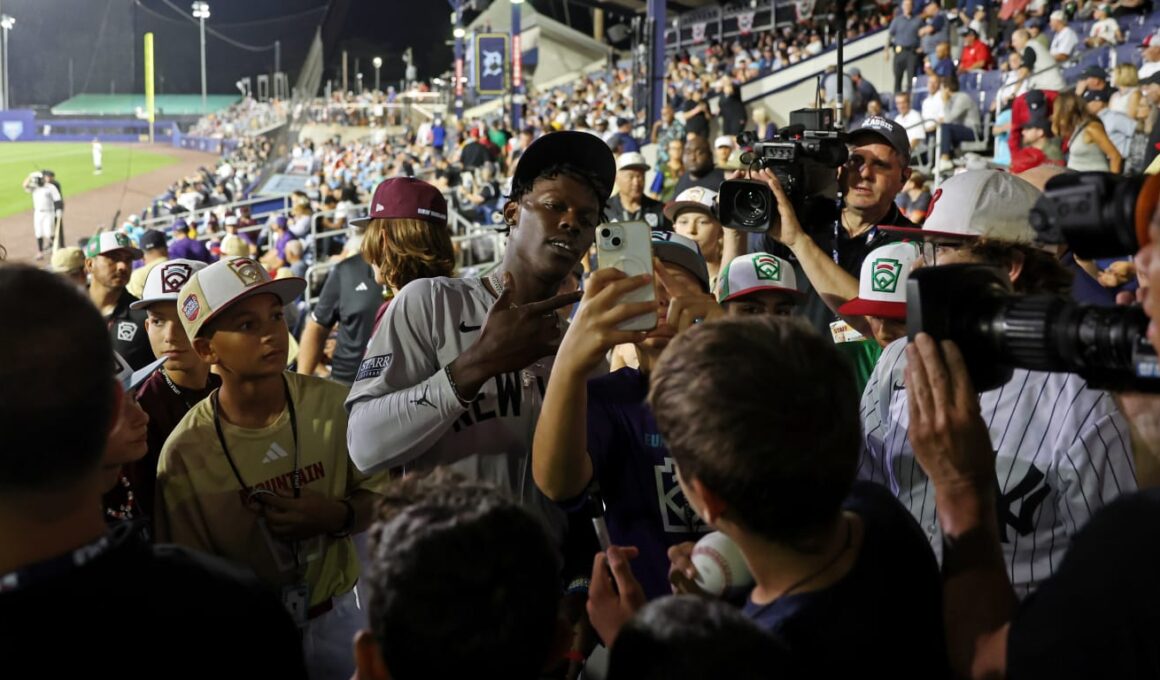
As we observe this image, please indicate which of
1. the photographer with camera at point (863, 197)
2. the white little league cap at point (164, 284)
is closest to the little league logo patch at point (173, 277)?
the white little league cap at point (164, 284)

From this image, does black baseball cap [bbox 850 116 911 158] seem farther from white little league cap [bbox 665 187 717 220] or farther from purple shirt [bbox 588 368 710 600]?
purple shirt [bbox 588 368 710 600]

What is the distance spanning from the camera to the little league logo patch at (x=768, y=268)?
129 inches

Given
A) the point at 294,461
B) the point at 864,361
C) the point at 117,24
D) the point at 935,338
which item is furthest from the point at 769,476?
the point at 117,24

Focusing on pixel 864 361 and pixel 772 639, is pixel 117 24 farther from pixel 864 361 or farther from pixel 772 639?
pixel 772 639

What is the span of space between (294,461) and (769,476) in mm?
1776

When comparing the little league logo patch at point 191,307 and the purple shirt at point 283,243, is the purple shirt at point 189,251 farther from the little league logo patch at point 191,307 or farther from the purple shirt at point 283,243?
the little league logo patch at point 191,307

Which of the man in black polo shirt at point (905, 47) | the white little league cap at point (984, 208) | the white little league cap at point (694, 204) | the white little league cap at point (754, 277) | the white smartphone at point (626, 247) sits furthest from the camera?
the man in black polo shirt at point (905, 47)

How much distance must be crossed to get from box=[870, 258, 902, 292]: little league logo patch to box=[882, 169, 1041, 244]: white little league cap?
34cm

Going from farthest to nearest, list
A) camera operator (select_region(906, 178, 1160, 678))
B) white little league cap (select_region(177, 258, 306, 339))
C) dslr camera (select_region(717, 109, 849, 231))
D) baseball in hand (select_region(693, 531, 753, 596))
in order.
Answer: dslr camera (select_region(717, 109, 849, 231)), white little league cap (select_region(177, 258, 306, 339)), baseball in hand (select_region(693, 531, 753, 596)), camera operator (select_region(906, 178, 1160, 678))

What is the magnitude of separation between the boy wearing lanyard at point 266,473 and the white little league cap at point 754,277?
49.9 inches

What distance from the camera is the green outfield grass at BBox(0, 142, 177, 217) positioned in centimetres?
880

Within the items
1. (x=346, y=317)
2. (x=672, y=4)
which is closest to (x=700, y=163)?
(x=346, y=317)

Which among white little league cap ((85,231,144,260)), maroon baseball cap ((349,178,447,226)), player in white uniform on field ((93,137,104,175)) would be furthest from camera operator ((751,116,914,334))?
player in white uniform on field ((93,137,104,175))

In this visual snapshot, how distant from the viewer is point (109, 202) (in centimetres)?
1107
